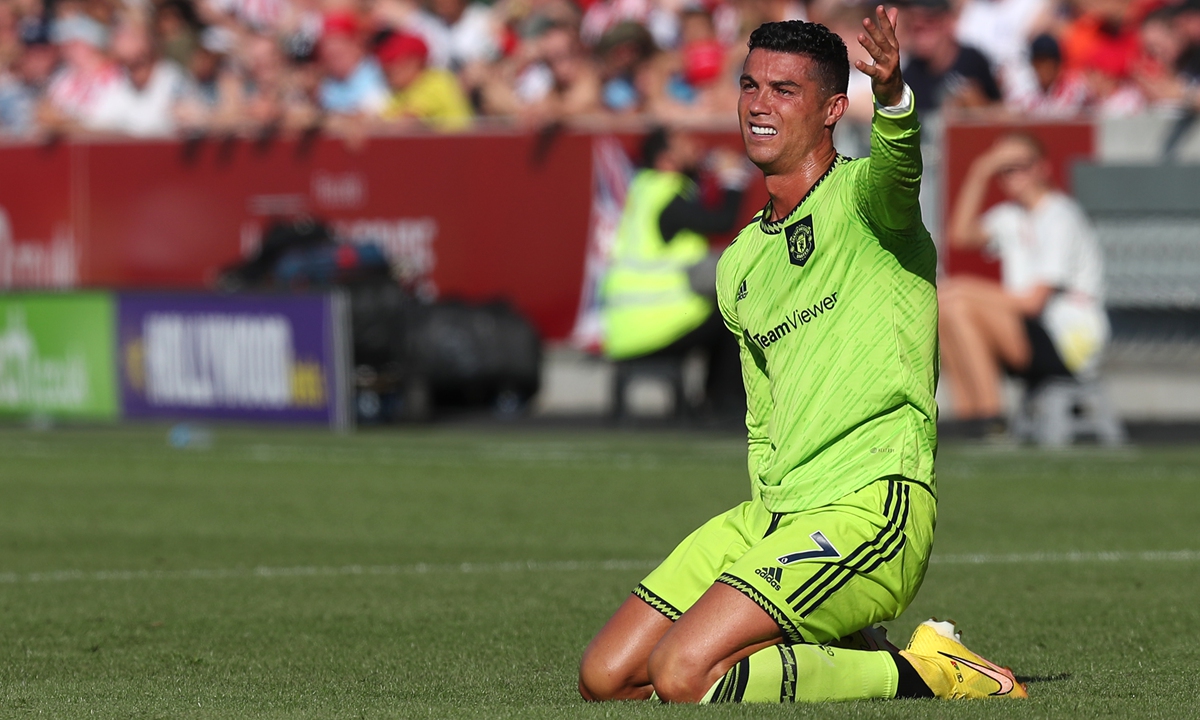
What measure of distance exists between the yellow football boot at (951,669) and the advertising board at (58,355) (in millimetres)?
12373

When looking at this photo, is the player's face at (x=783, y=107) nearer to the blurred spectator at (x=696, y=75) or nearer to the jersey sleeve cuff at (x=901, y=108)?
the jersey sleeve cuff at (x=901, y=108)

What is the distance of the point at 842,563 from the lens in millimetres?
5246

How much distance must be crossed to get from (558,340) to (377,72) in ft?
12.5

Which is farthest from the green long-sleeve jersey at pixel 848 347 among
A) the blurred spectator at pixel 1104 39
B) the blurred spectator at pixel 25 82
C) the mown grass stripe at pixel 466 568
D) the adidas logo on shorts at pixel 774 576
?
the blurred spectator at pixel 25 82

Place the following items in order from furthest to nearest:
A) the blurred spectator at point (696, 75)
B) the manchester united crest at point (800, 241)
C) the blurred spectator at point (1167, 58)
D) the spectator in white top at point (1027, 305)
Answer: the blurred spectator at point (696, 75) < the blurred spectator at point (1167, 58) < the spectator in white top at point (1027, 305) < the manchester united crest at point (800, 241)

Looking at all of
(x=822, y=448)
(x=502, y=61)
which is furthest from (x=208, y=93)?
(x=822, y=448)

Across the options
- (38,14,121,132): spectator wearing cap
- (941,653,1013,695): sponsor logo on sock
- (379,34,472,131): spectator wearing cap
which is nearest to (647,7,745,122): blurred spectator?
(379,34,472,131): spectator wearing cap

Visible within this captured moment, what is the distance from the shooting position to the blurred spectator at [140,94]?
21.0m

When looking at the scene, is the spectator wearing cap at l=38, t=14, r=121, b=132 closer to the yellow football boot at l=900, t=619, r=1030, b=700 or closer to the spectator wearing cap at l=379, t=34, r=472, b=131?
the spectator wearing cap at l=379, t=34, r=472, b=131

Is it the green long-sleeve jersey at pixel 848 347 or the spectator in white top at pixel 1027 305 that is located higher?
the green long-sleeve jersey at pixel 848 347

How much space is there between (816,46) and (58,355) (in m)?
12.9

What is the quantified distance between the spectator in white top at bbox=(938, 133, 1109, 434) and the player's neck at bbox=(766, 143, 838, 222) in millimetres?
8871

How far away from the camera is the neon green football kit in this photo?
17.2 ft

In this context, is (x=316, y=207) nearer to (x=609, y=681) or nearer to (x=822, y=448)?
(x=609, y=681)
